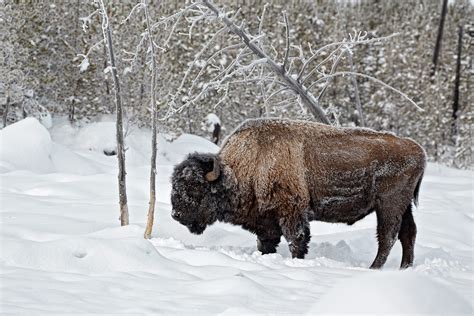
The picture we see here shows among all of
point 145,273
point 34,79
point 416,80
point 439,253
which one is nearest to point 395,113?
point 416,80

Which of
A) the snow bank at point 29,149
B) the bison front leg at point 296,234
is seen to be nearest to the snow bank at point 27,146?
the snow bank at point 29,149

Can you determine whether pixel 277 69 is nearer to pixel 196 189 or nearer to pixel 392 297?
pixel 196 189

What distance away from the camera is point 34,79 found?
2331 centimetres

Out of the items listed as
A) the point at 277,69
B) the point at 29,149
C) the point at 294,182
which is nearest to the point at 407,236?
the point at 294,182

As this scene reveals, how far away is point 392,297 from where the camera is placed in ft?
6.97

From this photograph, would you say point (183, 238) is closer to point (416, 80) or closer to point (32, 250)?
point (32, 250)

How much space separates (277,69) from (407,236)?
8.82ft

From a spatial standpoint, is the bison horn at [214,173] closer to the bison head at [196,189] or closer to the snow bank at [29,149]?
the bison head at [196,189]

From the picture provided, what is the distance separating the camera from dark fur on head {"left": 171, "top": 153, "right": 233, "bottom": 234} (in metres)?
5.75

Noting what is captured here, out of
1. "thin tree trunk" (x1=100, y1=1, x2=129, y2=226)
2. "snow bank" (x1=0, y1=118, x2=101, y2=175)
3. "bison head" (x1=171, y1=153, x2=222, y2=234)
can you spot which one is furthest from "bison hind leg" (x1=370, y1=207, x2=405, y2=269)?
"snow bank" (x1=0, y1=118, x2=101, y2=175)

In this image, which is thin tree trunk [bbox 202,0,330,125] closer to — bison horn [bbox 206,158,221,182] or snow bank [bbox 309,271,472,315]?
bison horn [bbox 206,158,221,182]

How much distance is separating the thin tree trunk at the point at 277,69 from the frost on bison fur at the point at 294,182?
1649mm

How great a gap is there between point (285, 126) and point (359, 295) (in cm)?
385

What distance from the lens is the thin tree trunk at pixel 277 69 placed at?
23.1 feet
